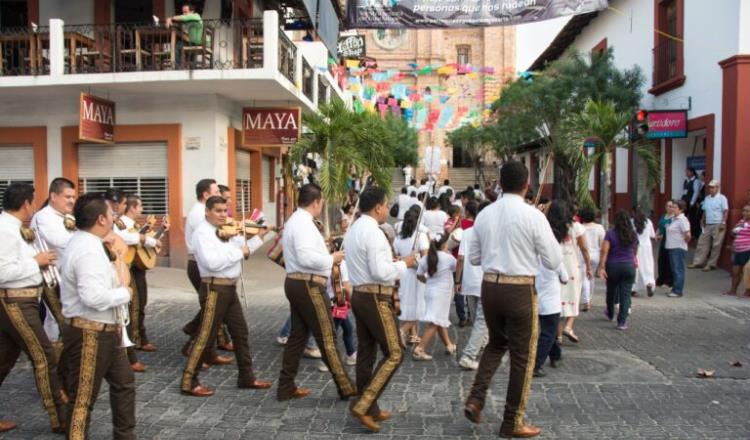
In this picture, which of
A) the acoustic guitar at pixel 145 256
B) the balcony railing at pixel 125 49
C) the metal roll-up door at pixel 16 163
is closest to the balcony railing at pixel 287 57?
the balcony railing at pixel 125 49

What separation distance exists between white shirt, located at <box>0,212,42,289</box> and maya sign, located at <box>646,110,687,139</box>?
13919 mm

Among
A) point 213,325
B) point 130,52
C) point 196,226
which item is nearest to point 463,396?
point 213,325

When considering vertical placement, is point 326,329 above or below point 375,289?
below

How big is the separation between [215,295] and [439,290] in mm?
2397

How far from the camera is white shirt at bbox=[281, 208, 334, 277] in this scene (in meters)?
5.24

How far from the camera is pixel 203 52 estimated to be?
13.0 m

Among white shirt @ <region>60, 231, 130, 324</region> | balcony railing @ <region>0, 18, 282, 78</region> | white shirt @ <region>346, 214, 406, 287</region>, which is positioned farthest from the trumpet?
balcony railing @ <region>0, 18, 282, 78</region>

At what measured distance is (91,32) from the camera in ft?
46.4

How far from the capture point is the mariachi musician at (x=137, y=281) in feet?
22.9

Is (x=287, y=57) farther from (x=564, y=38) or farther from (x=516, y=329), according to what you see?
(x=564, y=38)

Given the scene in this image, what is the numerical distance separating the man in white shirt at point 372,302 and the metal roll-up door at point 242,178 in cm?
1110

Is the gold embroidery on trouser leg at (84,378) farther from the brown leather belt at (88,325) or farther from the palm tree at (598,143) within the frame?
the palm tree at (598,143)

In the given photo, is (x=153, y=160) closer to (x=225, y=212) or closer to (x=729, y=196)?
(x=225, y=212)

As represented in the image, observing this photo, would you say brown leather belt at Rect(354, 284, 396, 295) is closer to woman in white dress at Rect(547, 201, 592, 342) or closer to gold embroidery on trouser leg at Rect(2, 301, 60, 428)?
gold embroidery on trouser leg at Rect(2, 301, 60, 428)
